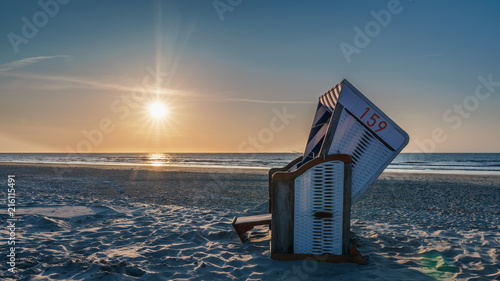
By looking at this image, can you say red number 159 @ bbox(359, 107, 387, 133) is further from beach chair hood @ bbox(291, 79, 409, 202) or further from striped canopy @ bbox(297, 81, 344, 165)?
striped canopy @ bbox(297, 81, 344, 165)

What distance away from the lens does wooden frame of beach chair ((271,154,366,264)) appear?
12.0ft

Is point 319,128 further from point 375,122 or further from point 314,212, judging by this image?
point 314,212

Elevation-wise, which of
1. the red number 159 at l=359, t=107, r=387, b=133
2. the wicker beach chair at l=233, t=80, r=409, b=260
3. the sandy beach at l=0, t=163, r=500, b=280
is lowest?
the sandy beach at l=0, t=163, r=500, b=280

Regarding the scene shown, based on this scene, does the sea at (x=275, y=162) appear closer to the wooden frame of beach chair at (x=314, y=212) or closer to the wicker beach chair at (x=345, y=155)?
the wicker beach chair at (x=345, y=155)

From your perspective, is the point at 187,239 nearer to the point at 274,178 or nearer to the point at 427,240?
the point at 274,178

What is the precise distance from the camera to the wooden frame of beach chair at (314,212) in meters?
3.67

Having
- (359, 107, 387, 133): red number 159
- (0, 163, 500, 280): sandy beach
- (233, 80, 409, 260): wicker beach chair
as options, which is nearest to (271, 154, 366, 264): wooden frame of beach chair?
(233, 80, 409, 260): wicker beach chair

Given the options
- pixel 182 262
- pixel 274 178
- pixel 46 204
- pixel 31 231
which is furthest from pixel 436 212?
pixel 46 204

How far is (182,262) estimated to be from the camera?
392 centimetres

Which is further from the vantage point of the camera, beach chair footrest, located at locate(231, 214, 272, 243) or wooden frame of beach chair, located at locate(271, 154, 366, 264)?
beach chair footrest, located at locate(231, 214, 272, 243)

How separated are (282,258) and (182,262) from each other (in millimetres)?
1270

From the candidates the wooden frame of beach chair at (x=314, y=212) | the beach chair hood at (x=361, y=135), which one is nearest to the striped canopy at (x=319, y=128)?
the beach chair hood at (x=361, y=135)

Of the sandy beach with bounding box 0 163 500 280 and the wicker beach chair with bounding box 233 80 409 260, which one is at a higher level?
the wicker beach chair with bounding box 233 80 409 260

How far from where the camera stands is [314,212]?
146 inches
